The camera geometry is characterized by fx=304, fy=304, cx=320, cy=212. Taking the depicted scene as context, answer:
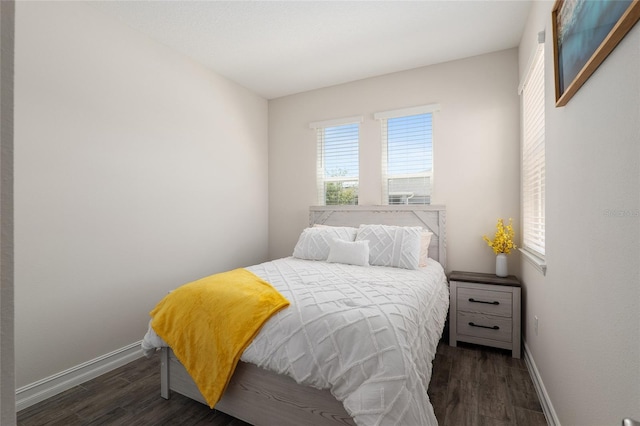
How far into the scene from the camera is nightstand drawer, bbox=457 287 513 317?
2.62m

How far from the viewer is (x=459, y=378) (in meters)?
2.24

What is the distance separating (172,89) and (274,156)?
5.30ft

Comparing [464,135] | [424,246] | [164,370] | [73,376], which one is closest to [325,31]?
[464,135]

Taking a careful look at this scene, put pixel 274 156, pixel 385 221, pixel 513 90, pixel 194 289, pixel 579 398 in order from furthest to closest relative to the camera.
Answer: pixel 274 156 < pixel 385 221 < pixel 513 90 < pixel 194 289 < pixel 579 398

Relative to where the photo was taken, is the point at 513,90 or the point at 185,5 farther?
the point at 513,90

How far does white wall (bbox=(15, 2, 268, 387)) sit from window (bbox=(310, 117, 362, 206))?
4.15 ft

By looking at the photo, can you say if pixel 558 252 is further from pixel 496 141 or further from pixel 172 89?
pixel 172 89

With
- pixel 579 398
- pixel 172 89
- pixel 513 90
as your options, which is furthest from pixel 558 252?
pixel 172 89

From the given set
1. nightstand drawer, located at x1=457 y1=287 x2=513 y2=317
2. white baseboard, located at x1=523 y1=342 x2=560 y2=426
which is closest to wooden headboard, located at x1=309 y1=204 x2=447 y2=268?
nightstand drawer, located at x1=457 y1=287 x2=513 y2=317

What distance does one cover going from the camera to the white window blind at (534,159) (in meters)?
2.17

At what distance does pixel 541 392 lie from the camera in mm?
1957

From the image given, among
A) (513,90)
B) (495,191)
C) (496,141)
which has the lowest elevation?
(495,191)

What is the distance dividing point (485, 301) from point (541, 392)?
0.83 metres

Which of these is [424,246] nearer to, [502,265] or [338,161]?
[502,265]
